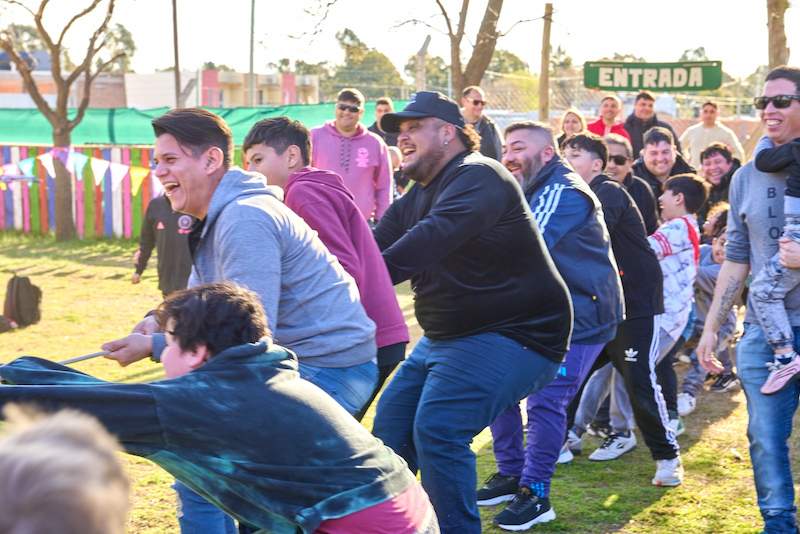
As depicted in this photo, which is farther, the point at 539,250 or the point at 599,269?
the point at 599,269

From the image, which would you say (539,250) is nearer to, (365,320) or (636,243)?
(365,320)

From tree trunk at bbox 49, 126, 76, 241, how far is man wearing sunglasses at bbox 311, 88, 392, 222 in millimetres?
9028

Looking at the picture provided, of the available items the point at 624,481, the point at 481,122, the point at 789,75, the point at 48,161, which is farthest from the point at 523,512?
the point at 48,161

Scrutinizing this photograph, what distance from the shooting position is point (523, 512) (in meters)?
5.26

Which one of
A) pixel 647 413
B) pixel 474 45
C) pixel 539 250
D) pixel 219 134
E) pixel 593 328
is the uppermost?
pixel 474 45

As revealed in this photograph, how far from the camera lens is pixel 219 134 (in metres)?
3.89

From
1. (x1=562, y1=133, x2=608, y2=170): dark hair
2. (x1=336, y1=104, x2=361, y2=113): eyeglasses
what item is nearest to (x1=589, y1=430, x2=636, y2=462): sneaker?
(x1=562, y1=133, x2=608, y2=170): dark hair

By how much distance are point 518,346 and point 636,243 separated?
1949mm

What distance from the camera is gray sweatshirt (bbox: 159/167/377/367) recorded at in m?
3.53

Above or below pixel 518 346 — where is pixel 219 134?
above

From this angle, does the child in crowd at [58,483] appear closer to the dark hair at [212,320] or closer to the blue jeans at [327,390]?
the dark hair at [212,320]

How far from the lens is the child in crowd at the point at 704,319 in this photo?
25.6 ft

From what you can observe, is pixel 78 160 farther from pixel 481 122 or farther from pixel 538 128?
pixel 538 128

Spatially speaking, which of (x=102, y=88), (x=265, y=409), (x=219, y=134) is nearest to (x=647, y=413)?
(x=219, y=134)
